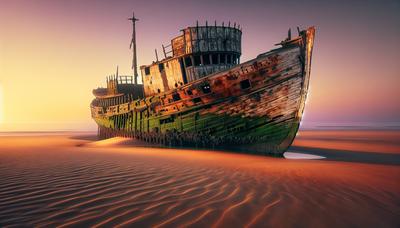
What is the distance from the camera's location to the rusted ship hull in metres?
11.0

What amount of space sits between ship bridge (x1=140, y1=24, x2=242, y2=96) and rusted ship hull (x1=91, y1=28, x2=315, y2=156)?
1838mm

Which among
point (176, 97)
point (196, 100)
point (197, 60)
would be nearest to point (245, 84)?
point (196, 100)

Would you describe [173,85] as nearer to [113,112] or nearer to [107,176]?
[113,112]

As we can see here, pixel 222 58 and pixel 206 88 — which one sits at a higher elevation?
pixel 222 58

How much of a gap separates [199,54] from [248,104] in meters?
5.23

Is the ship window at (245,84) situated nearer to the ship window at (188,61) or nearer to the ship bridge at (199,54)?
the ship bridge at (199,54)

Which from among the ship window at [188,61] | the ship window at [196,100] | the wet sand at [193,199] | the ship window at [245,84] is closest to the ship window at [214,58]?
the ship window at [188,61]

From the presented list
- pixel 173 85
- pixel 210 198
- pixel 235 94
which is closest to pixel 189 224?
pixel 210 198

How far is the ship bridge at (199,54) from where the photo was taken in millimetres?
14727

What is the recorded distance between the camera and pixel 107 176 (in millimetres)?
5641

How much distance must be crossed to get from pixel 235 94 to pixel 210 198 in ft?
27.8

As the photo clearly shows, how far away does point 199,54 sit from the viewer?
14.8 metres

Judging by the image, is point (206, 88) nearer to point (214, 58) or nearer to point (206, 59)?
point (206, 59)

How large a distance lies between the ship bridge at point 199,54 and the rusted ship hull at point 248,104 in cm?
184
